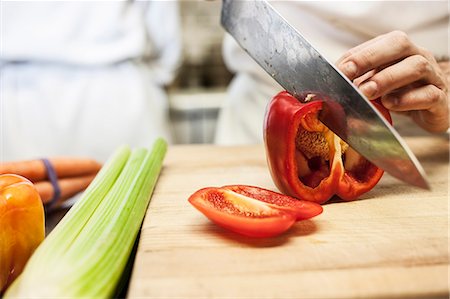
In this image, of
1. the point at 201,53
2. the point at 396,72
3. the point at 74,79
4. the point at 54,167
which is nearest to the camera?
the point at 396,72

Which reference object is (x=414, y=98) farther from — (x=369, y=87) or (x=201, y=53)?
(x=201, y=53)

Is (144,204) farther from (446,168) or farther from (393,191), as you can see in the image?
(446,168)

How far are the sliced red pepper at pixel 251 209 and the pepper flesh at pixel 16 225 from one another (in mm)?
247

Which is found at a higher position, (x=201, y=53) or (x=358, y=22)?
(x=358, y=22)

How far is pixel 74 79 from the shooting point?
1.79 m

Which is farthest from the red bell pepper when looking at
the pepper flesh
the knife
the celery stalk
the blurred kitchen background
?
the blurred kitchen background

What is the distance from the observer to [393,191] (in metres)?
1.03

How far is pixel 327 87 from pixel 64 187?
26.1 inches

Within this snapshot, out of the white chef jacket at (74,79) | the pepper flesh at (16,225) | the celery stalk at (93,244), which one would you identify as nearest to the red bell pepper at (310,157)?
the celery stalk at (93,244)

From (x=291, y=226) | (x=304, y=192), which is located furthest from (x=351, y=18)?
(x=291, y=226)

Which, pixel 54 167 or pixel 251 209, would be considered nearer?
pixel 251 209

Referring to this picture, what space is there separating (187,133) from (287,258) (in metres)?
1.51

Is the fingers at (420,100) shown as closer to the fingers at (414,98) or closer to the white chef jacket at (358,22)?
the fingers at (414,98)

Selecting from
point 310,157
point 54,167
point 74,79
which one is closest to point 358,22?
point 310,157
